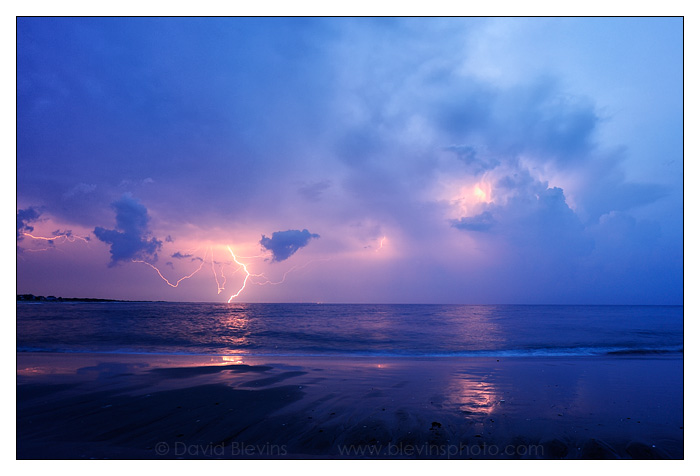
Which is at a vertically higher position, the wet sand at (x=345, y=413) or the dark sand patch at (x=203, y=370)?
the wet sand at (x=345, y=413)

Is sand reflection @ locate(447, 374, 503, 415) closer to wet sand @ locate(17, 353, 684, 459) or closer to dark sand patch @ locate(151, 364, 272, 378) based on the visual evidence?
wet sand @ locate(17, 353, 684, 459)

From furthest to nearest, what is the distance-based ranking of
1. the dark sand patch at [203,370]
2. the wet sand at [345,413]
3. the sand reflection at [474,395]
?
the dark sand patch at [203,370] → the sand reflection at [474,395] → the wet sand at [345,413]

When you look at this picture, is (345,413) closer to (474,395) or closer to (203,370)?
(474,395)

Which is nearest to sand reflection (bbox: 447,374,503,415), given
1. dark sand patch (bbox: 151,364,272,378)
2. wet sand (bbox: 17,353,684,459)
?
wet sand (bbox: 17,353,684,459)

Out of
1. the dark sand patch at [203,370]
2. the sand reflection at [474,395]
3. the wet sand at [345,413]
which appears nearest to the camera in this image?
the wet sand at [345,413]

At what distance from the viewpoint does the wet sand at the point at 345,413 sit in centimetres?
525

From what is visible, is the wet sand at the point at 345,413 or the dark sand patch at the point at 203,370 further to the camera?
the dark sand patch at the point at 203,370

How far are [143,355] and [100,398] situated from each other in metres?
7.44

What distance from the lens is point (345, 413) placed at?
6.68 m

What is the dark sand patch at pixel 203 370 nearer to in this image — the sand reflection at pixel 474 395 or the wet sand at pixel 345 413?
the wet sand at pixel 345 413

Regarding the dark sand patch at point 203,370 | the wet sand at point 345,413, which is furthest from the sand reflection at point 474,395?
the dark sand patch at point 203,370

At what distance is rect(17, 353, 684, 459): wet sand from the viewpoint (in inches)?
207
